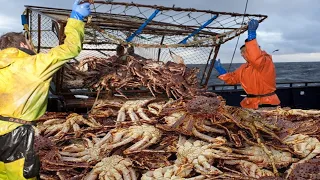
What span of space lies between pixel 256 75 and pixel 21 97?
11.6ft

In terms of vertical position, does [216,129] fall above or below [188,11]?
below

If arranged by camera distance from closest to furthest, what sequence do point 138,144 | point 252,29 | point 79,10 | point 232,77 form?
point 79,10, point 138,144, point 252,29, point 232,77

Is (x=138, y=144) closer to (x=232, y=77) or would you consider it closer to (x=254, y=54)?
(x=254, y=54)

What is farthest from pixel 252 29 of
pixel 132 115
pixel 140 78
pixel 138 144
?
pixel 138 144

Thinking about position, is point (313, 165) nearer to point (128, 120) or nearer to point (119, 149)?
point (119, 149)

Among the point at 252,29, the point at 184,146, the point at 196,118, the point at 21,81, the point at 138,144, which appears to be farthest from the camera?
the point at 252,29

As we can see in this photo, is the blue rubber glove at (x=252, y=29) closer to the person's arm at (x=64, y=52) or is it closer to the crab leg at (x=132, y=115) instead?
the crab leg at (x=132, y=115)

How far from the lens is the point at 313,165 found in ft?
9.80

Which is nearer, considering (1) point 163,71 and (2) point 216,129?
(2) point 216,129

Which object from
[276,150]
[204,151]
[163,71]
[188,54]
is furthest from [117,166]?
[188,54]

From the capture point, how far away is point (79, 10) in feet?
11.0

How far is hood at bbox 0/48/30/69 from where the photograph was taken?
2.78m

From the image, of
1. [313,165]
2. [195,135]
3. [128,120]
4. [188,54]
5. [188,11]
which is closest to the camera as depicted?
[313,165]

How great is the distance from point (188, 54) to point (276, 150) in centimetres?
257
